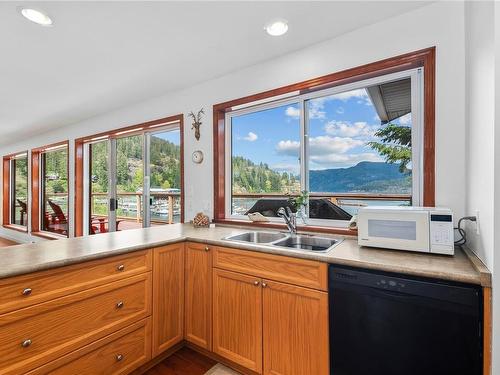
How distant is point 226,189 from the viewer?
9.39ft

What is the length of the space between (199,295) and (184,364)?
0.50 m

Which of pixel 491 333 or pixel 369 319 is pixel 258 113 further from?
pixel 491 333

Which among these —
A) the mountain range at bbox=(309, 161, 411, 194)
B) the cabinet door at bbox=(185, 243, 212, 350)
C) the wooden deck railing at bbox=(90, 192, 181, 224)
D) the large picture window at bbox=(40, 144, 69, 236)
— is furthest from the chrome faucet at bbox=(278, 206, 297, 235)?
the large picture window at bbox=(40, 144, 69, 236)

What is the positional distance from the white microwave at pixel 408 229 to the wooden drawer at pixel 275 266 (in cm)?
39

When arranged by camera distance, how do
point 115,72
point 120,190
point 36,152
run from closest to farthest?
point 115,72
point 120,190
point 36,152

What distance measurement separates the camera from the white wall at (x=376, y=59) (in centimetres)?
161

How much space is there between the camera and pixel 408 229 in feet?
4.91

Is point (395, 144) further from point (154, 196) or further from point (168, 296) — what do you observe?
point (154, 196)

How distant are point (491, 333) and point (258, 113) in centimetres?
235

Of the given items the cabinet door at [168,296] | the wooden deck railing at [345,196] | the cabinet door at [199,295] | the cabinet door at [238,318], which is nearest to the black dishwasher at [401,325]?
the cabinet door at [238,318]

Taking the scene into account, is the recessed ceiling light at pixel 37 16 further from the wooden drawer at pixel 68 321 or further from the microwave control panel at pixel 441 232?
the microwave control panel at pixel 441 232

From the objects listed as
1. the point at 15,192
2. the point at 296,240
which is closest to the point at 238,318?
the point at 296,240

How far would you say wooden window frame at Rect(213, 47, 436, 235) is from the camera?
5.51 ft

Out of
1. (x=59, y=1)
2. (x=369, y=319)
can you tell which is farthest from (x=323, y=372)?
(x=59, y=1)
